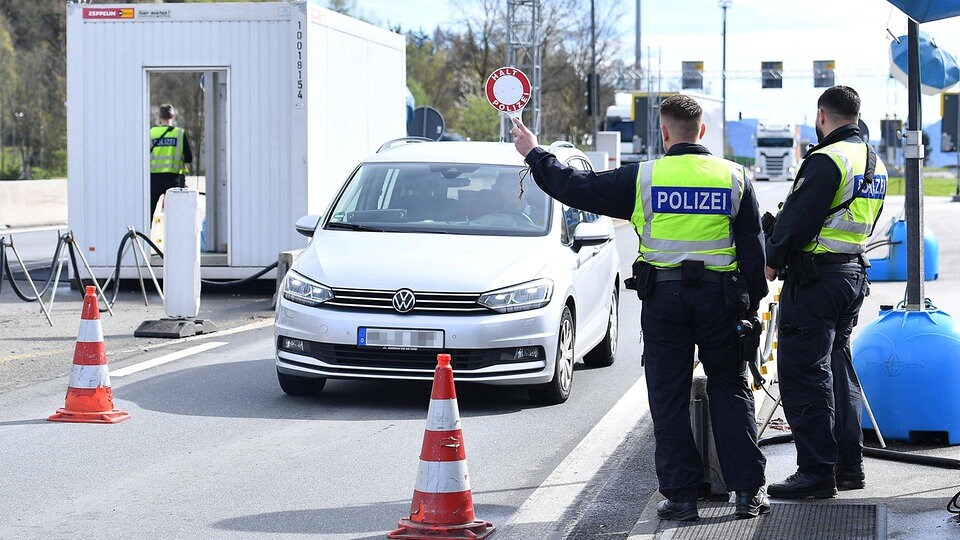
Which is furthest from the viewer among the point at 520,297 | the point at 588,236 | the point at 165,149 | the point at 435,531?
the point at 165,149

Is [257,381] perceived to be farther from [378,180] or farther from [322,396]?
[378,180]

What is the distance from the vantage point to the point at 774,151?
72.4 meters

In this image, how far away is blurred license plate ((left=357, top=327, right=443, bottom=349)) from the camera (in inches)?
340

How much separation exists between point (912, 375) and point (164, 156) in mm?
12094

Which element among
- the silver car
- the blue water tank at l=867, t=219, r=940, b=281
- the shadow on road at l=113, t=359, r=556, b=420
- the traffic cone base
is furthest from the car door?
the blue water tank at l=867, t=219, r=940, b=281

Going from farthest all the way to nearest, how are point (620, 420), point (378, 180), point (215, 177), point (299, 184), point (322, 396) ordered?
point (215, 177) → point (299, 184) → point (378, 180) → point (322, 396) → point (620, 420)

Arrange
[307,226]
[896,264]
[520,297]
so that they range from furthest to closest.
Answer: [896,264] → [307,226] → [520,297]

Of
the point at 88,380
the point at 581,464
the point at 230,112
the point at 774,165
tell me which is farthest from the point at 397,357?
the point at 774,165

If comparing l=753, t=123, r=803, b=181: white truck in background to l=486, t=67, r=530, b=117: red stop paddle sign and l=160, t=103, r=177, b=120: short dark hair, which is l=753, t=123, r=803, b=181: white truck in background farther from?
l=160, t=103, r=177, b=120: short dark hair

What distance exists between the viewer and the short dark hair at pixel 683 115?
5.95 metres

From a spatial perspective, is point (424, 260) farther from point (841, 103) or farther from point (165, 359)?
point (841, 103)

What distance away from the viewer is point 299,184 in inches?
620

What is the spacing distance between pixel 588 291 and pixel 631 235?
1838 cm

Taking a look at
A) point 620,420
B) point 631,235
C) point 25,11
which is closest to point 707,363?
point 620,420
